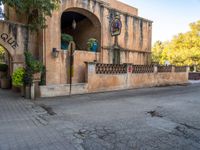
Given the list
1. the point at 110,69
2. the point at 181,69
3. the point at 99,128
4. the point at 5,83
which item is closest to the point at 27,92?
the point at 5,83

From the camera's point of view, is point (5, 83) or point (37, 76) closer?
point (37, 76)

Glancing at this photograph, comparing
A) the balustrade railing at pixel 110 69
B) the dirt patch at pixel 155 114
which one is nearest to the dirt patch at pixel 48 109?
the dirt patch at pixel 155 114

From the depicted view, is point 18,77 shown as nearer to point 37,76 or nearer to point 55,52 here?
point 37,76

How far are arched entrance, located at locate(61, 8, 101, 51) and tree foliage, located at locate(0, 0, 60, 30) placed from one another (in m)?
2.74

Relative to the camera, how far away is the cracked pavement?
397 centimetres

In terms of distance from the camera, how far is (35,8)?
376 inches

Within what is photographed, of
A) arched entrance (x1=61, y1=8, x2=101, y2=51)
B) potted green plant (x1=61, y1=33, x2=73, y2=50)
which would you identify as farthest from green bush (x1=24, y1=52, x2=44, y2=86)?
arched entrance (x1=61, y1=8, x2=101, y2=51)

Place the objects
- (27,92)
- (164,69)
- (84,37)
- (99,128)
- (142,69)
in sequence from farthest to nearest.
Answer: (164,69)
(84,37)
(142,69)
(27,92)
(99,128)

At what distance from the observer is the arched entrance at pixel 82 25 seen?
1354 centimetres

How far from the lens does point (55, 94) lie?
10086 mm

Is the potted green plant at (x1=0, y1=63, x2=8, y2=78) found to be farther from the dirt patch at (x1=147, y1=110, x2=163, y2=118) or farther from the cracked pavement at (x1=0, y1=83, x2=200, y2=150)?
the dirt patch at (x1=147, y1=110, x2=163, y2=118)

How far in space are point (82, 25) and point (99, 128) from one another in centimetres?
1212

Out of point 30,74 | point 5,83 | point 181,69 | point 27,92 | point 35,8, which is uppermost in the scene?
point 35,8

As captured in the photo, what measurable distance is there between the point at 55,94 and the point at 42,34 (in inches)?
137
